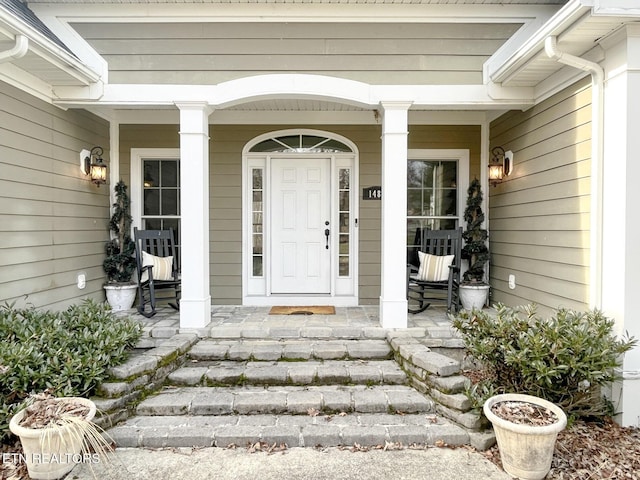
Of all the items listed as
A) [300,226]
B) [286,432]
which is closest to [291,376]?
[286,432]

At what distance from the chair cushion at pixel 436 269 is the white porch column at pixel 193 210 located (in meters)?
2.46

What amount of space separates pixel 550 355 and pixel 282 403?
1.77 metres

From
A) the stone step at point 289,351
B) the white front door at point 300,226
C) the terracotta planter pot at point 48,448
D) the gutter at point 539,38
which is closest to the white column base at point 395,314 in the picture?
the stone step at point 289,351

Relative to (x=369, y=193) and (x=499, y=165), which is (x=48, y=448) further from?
(x=499, y=165)

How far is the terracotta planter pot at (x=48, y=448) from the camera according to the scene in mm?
2062

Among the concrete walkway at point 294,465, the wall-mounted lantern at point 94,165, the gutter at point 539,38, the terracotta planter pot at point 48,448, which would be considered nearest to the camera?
the terracotta planter pot at point 48,448

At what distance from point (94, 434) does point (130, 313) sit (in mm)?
2493

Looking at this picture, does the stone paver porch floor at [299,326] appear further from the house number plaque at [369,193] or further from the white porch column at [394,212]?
the house number plaque at [369,193]

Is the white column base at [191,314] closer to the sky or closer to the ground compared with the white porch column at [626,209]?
closer to the ground

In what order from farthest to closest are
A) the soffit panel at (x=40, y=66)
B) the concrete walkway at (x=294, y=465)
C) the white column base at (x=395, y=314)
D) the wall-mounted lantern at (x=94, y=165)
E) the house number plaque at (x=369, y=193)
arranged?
the house number plaque at (x=369, y=193)
the wall-mounted lantern at (x=94, y=165)
the white column base at (x=395, y=314)
the soffit panel at (x=40, y=66)
the concrete walkway at (x=294, y=465)

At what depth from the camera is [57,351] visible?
2.62m

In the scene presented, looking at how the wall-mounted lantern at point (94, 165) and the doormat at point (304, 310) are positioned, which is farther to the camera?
the doormat at point (304, 310)

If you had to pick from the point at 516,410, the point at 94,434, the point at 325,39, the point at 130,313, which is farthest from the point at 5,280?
the point at 516,410

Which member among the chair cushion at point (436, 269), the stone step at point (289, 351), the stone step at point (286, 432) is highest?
the chair cushion at point (436, 269)
